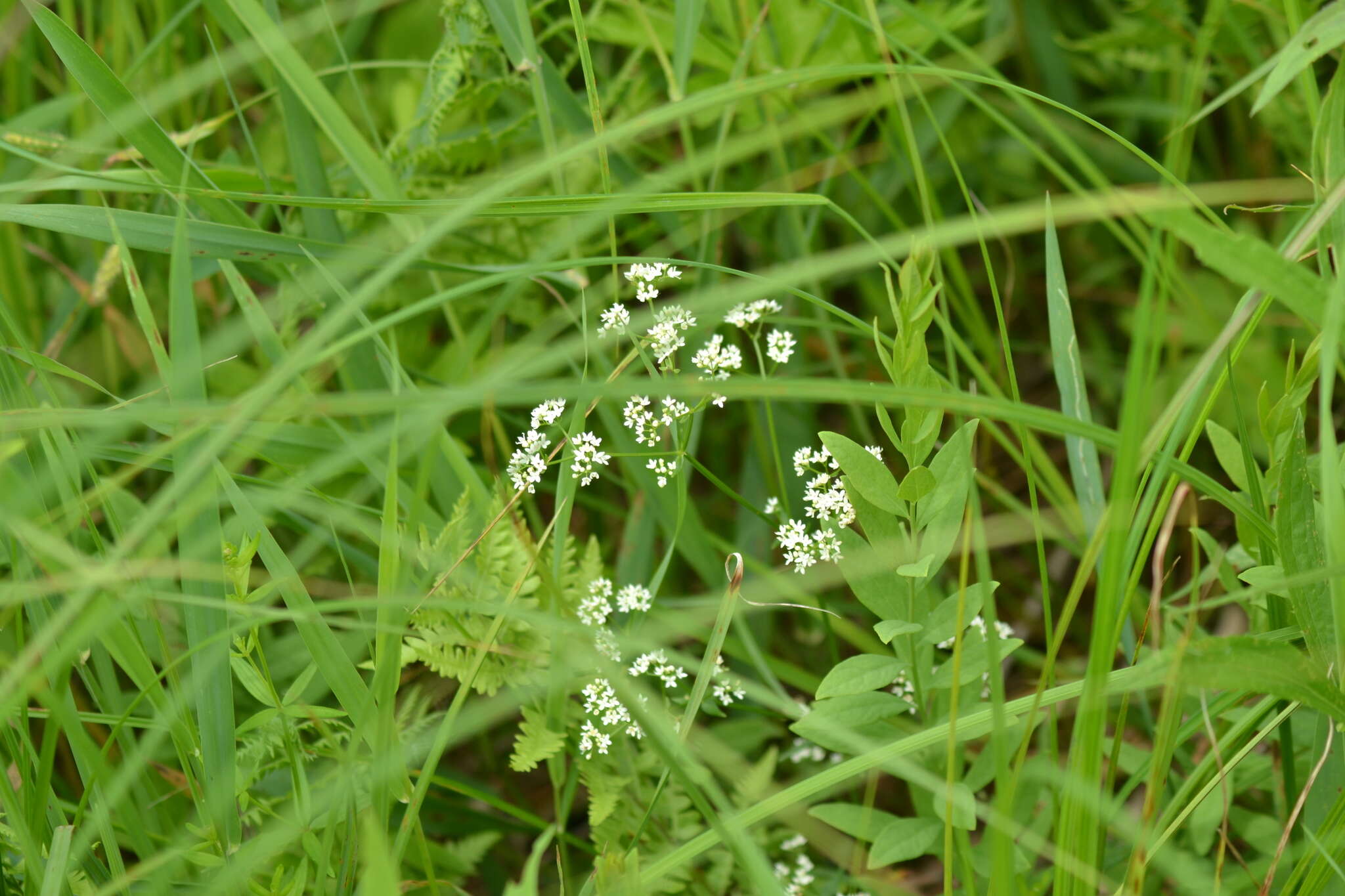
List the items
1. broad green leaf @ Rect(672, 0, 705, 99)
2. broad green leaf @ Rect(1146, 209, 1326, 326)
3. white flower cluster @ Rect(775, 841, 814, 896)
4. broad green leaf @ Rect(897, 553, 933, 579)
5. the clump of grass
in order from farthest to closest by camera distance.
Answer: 1. broad green leaf @ Rect(672, 0, 705, 99)
2. white flower cluster @ Rect(775, 841, 814, 896)
3. broad green leaf @ Rect(897, 553, 933, 579)
4. the clump of grass
5. broad green leaf @ Rect(1146, 209, 1326, 326)

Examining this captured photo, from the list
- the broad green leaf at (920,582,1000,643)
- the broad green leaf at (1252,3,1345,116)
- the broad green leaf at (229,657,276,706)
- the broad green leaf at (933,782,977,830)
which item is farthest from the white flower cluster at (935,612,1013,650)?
the broad green leaf at (229,657,276,706)

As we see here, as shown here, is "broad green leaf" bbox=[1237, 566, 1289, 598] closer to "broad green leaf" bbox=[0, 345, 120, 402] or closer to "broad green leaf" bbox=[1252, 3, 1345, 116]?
"broad green leaf" bbox=[1252, 3, 1345, 116]

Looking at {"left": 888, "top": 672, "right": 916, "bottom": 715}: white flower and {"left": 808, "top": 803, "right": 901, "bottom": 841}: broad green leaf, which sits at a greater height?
{"left": 888, "top": 672, "right": 916, "bottom": 715}: white flower

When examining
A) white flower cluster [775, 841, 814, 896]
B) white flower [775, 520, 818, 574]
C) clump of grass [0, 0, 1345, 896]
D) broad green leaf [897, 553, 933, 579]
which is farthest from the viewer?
white flower cluster [775, 841, 814, 896]

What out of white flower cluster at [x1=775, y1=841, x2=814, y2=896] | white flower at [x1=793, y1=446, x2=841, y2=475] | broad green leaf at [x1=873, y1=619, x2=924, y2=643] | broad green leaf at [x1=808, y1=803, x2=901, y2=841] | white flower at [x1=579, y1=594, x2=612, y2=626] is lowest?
white flower cluster at [x1=775, y1=841, x2=814, y2=896]

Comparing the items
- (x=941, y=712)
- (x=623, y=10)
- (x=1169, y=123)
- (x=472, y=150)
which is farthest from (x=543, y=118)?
(x=1169, y=123)

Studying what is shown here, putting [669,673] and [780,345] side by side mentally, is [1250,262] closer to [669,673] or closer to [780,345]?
[780,345]

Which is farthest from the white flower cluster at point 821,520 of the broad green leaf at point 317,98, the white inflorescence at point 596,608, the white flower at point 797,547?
the broad green leaf at point 317,98
